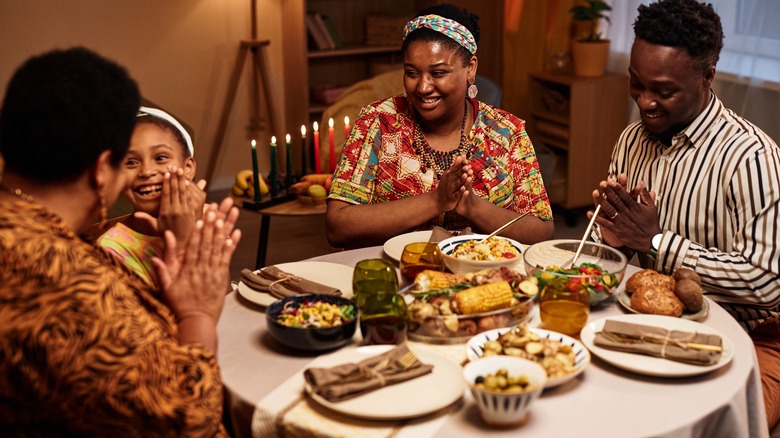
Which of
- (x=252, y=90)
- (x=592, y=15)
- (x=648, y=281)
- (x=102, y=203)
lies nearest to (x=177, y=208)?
(x=102, y=203)

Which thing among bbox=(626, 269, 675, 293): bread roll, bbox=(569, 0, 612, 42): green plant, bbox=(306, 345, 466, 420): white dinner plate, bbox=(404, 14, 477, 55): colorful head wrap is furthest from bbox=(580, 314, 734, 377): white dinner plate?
bbox=(569, 0, 612, 42): green plant

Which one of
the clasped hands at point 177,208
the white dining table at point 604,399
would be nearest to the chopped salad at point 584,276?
the white dining table at point 604,399

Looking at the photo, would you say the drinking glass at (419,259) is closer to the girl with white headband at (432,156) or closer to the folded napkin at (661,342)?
the girl with white headband at (432,156)

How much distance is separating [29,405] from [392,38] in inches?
203

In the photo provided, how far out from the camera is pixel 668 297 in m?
1.91

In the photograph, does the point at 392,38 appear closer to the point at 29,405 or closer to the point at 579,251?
the point at 579,251

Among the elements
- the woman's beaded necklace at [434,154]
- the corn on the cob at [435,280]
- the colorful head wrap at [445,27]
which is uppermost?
the colorful head wrap at [445,27]

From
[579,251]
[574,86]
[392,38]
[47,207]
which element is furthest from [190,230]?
[392,38]

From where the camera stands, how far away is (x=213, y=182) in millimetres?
6199

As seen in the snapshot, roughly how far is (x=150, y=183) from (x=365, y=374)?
2.63 ft

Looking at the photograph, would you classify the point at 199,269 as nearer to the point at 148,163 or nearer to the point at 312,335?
the point at 312,335

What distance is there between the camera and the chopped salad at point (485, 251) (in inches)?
83.1

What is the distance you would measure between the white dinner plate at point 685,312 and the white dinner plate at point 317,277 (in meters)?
0.62

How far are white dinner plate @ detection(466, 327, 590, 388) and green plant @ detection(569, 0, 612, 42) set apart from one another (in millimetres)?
3945
